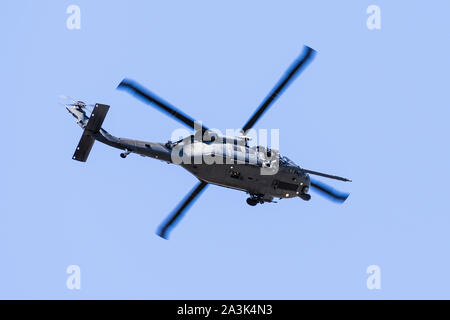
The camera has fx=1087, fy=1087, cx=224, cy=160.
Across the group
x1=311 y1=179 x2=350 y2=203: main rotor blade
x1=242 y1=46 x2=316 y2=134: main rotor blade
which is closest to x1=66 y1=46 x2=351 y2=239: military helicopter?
x1=242 y1=46 x2=316 y2=134: main rotor blade

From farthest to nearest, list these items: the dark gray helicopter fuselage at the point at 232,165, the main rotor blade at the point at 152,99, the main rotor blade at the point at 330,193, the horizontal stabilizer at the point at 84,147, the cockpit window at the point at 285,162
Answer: the main rotor blade at the point at 330,193 < the cockpit window at the point at 285,162 < the horizontal stabilizer at the point at 84,147 < the dark gray helicopter fuselage at the point at 232,165 < the main rotor blade at the point at 152,99

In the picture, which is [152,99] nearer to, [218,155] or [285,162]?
[218,155]

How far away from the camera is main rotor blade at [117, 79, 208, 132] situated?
120ft

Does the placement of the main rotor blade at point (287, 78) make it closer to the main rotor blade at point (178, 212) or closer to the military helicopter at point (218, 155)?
the military helicopter at point (218, 155)

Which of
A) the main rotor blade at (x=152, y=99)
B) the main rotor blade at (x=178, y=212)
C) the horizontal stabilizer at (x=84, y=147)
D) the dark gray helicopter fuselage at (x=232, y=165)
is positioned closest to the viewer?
the main rotor blade at (x=152, y=99)

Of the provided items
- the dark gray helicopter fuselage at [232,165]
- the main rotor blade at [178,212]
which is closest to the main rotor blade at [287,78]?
the dark gray helicopter fuselage at [232,165]

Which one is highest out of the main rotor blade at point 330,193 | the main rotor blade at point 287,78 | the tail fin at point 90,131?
the main rotor blade at point 287,78

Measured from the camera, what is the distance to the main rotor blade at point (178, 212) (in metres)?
41.2

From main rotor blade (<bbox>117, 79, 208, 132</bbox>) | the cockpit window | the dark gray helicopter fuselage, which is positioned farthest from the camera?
the cockpit window

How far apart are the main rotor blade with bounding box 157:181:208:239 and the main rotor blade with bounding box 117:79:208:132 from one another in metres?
4.18

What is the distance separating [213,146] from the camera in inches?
1551

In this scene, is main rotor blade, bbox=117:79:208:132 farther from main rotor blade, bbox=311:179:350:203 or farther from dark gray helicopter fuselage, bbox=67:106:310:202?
main rotor blade, bbox=311:179:350:203
